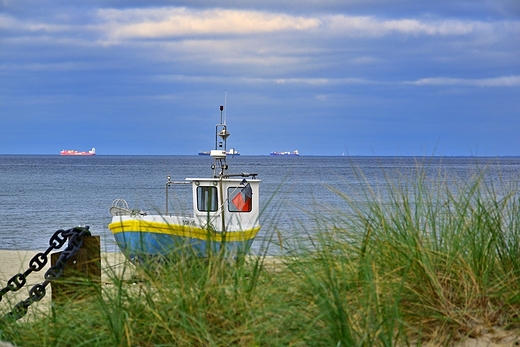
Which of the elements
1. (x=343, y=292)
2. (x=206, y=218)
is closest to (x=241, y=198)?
(x=206, y=218)

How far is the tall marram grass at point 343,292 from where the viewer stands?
344 centimetres

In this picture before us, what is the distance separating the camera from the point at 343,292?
11.5 feet

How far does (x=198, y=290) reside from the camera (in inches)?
143

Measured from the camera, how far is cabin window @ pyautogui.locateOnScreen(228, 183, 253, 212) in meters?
13.1

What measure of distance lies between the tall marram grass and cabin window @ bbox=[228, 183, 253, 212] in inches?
337

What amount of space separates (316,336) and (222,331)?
46 cm

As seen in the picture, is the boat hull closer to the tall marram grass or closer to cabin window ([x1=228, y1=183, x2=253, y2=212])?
the tall marram grass

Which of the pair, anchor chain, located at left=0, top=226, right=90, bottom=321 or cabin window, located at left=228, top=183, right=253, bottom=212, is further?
cabin window, located at left=228, top=183, right=253, bottom=212

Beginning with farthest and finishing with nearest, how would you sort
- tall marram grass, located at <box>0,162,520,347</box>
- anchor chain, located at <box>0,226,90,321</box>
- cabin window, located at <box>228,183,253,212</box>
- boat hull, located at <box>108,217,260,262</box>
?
1. cabin window, located at <box>228,183,253,212</box>
2. anchor chain, located at <box>0,226,90,321</box>
3. boat hull, located at <box>108,217,260,262</box>
4. tall marram grass, located at <box>0,162,520,347</box>

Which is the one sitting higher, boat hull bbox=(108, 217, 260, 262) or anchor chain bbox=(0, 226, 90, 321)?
boat hull bbox=(108, 217, 260, 262)

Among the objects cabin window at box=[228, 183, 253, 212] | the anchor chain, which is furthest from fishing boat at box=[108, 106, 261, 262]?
the anchor chain

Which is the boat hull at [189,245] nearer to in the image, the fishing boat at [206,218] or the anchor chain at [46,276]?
the fishing boat at [206,218]

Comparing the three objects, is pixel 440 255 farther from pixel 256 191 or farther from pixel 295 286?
pixel 256 191

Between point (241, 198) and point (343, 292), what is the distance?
970 cm
